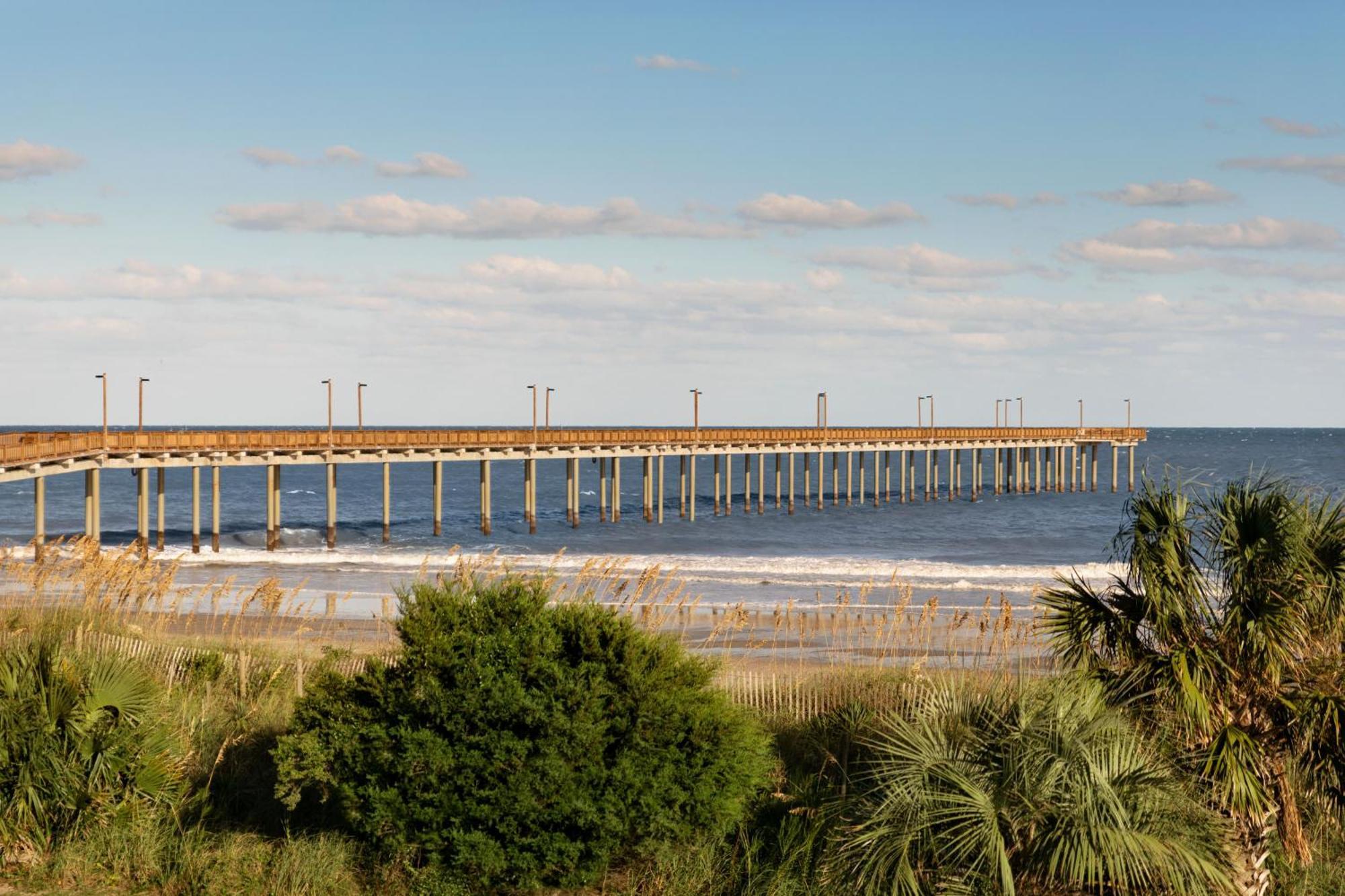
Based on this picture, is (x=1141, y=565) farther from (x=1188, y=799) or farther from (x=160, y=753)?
(x=160, y=753)

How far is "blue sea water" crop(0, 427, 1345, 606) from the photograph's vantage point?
138ft

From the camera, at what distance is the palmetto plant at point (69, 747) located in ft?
38.9

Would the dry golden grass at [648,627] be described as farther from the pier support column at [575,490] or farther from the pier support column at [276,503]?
the pier support column at [575,490]

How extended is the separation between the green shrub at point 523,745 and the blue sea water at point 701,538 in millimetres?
4943

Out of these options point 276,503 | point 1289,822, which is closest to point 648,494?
point 276,503

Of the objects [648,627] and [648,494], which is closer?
[648,627]

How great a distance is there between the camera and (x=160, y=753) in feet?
41.4

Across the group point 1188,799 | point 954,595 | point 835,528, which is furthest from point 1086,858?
point 835,528

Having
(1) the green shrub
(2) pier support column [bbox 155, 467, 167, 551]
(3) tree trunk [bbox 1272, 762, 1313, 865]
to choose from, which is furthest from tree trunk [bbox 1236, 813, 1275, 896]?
(2) pier support column [bbox 155, 467, 167, 551]

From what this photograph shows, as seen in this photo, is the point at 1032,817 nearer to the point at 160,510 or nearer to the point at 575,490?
the point at 160,510

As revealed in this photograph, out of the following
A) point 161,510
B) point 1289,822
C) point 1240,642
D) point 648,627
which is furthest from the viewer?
point 161,510

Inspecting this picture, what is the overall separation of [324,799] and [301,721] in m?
0.79

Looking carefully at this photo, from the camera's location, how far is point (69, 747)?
12.1 metres

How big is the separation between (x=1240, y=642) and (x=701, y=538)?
173 feet
